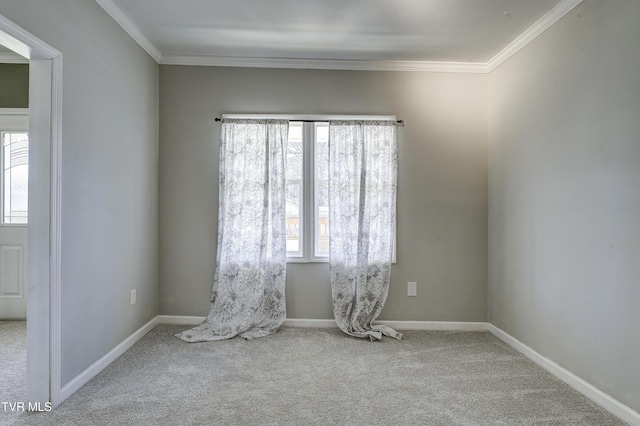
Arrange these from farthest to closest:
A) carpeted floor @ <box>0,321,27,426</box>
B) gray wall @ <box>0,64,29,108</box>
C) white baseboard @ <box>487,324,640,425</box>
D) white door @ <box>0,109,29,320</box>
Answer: white door @ <box>0,109,29,320</box> < gray wall @ <box>0,64,29,108</box> < carpeted floor @ <box>0,321,27,426</box> < white baseboard @ <box>487,324,640,425</box>

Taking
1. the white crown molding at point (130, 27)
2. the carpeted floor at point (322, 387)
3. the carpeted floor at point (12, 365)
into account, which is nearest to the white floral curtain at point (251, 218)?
the carpeted floor at point (322, 387)

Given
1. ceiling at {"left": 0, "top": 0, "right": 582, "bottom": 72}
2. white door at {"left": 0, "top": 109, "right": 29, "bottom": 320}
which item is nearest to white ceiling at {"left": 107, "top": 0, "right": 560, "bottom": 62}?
ceiling at {"left": 0, "top": 0, "right": 582, "bottom": 72}

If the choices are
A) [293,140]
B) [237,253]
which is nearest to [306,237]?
[237,253]

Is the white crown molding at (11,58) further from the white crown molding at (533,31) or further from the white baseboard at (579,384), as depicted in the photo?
the white baseboard at (579,384)

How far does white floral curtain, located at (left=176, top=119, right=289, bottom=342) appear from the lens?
Answer: 11.5ft

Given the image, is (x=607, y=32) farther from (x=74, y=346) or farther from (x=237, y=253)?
(x=74, y=346)

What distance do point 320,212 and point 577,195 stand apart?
2.14 m

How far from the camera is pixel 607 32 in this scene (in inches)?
87.1

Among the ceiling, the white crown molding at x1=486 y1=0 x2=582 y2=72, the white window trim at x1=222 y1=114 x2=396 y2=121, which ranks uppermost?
the ceiling

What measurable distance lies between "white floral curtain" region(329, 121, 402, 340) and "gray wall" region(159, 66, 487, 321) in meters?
0.17

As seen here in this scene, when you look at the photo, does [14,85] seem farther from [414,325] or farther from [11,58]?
[414,325]

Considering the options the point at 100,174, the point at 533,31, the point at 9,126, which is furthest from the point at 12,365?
the point at 533,31

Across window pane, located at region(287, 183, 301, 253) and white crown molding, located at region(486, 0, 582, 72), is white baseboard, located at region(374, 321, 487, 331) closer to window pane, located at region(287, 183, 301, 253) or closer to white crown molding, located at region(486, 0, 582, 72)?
window pane, located at region(287, 183, 301, 253)

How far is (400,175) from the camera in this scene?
3.65 m
